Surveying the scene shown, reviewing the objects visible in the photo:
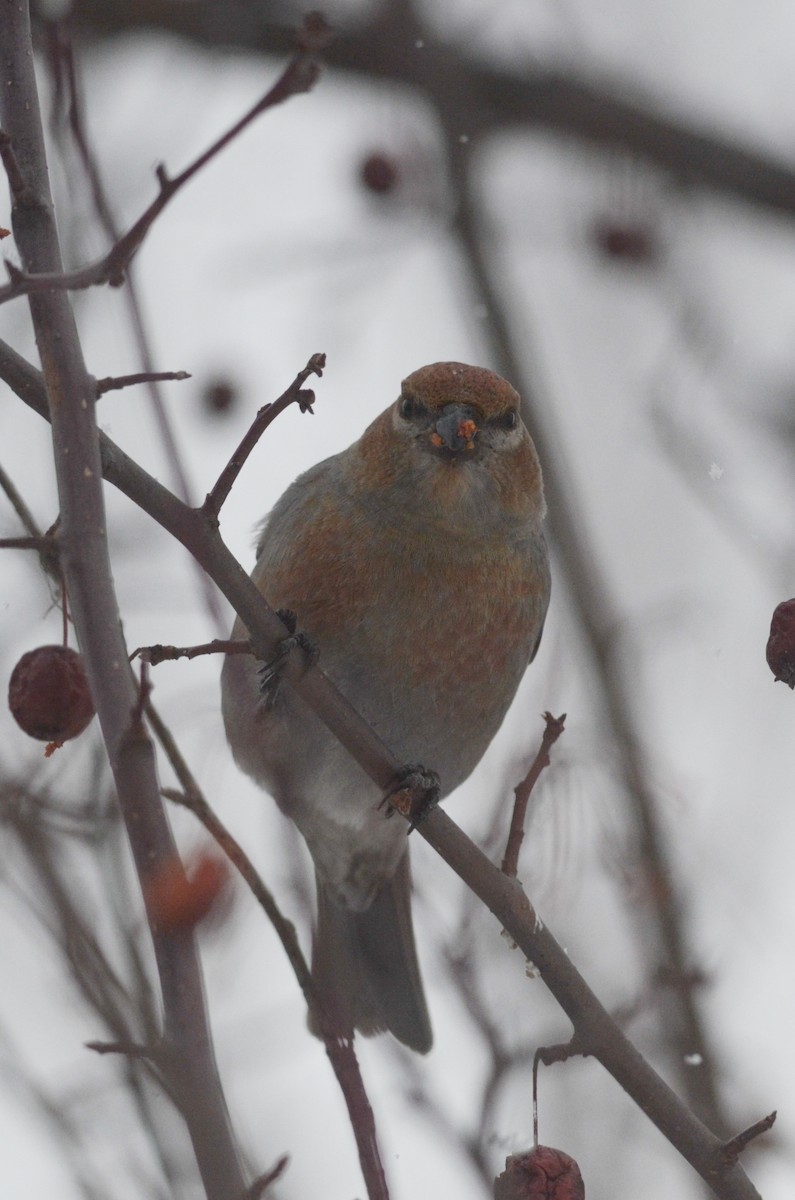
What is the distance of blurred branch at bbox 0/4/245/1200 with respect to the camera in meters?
1.51

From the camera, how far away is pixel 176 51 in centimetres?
579

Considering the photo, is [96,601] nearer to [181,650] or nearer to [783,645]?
[181,650]

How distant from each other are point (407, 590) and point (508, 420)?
0.53 metres

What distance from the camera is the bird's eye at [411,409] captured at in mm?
3572

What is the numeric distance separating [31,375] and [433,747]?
1.86 metres

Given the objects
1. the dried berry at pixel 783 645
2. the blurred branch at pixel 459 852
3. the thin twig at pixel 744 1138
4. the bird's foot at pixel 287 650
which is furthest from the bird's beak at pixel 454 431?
the thin twig at pixel 744 1138

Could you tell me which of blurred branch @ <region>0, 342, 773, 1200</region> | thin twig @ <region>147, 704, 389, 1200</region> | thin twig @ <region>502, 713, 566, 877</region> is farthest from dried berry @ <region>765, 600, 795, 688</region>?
thin twig @ <region>147, 704, 389, 1200</region>

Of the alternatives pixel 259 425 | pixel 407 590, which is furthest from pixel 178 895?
pixel 407 590

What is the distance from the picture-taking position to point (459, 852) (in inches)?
102

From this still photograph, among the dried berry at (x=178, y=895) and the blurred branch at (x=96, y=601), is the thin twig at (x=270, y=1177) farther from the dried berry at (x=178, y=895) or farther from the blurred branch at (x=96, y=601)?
the dried berry at (x=178, y=895)

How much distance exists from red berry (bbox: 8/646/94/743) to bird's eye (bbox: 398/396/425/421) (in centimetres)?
145

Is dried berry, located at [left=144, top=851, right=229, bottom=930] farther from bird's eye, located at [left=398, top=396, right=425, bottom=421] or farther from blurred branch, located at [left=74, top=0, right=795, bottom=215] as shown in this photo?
blurred branch, located at [left=74, top=0, right=795, bottom=215]

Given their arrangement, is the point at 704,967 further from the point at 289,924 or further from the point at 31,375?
the point at 31,375

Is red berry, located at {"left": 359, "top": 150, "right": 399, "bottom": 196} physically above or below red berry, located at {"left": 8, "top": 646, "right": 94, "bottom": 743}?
above
